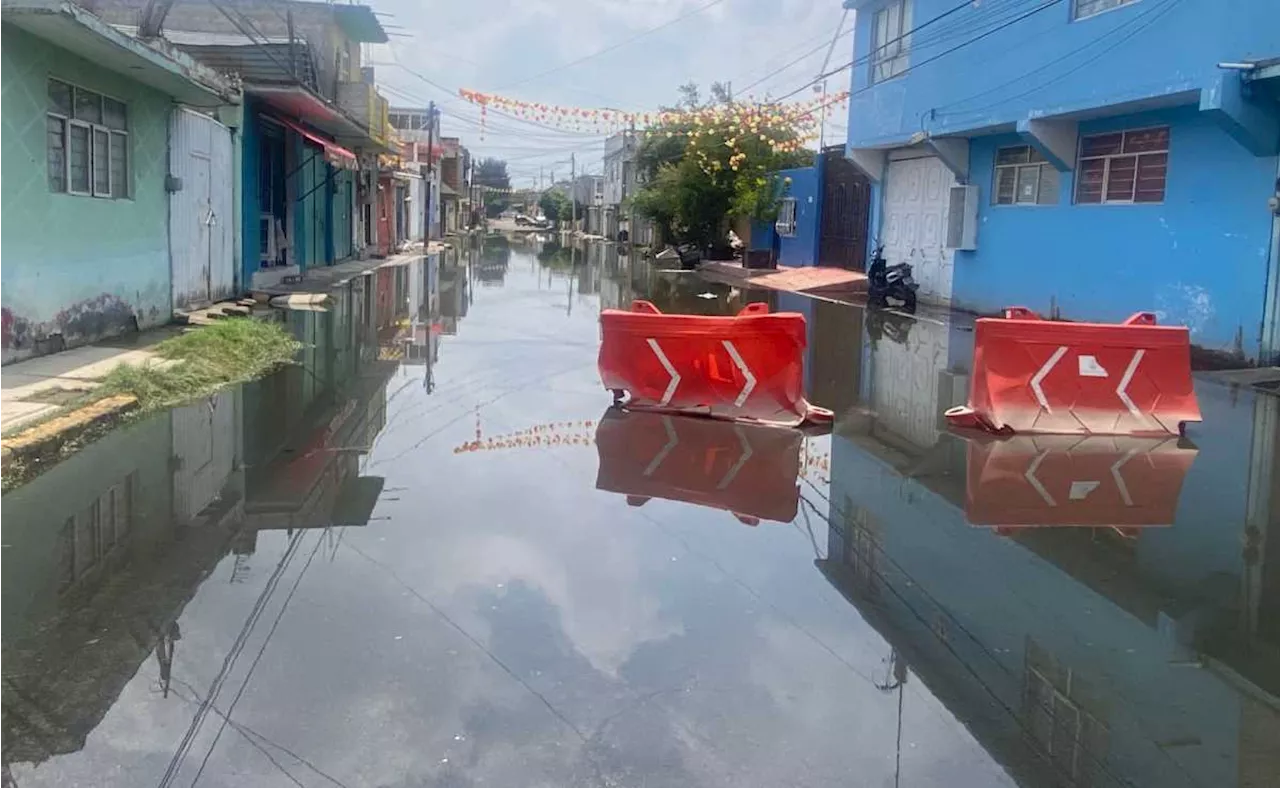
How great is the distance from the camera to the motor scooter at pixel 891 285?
24.4 meters

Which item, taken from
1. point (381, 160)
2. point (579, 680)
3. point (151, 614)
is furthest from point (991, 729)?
point (381, 160)

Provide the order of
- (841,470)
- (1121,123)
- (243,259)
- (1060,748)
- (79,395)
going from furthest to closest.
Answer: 1. (243,259)
2. (1121,123)
3. (79,395)
4. (841,470)
5. (1060,748)

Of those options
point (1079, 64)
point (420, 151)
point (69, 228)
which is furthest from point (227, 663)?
point (420, 151)

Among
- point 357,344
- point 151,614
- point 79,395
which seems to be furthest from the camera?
point 357,344

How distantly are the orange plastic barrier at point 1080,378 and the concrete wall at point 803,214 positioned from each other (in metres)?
25.4

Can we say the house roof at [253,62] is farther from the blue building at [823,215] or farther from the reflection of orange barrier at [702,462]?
the blue building at [823,215]

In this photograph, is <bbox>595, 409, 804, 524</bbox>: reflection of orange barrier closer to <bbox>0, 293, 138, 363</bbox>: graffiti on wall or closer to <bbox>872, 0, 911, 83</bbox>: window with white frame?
<bbox>0, 293, 138, 363</bbox>: graffiti on wall

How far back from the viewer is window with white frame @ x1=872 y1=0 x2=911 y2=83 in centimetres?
2567

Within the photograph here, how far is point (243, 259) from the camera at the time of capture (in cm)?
2109

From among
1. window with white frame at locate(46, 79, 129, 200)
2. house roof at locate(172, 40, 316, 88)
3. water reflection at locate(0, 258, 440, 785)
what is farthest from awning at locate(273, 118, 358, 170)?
water reflection at locate(0, 258, 440, 785)

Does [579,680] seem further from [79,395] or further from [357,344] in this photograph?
[357,344]

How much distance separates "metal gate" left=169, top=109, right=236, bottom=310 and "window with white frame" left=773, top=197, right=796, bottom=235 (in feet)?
69.8

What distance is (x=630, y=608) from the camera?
531cm

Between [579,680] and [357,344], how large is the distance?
1214 centimetres
